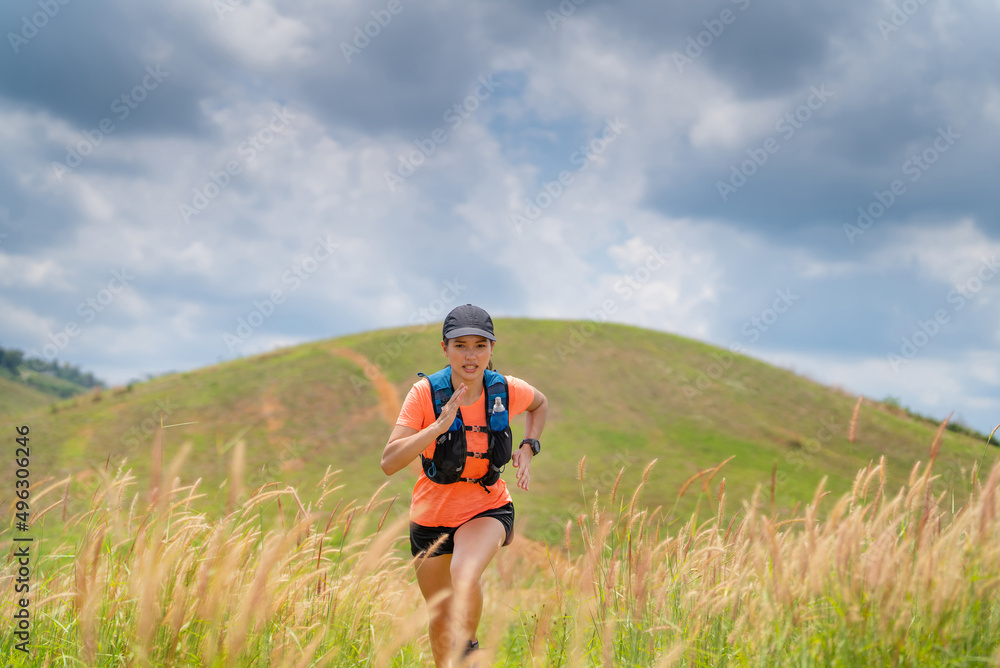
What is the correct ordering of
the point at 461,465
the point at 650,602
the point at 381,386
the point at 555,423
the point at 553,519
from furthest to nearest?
the point at 381,386, the point at 555,423, the point at 553,519, the point at 461,465, the point at 650,602

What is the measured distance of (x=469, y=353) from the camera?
173 inches

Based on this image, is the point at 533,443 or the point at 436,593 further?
the point at 533,443

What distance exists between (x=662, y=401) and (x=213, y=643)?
26.8 m

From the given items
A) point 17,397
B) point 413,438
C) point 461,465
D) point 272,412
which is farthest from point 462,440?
point 17,397

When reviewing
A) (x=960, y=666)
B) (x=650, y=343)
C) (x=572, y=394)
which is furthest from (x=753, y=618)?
(x=650, y=343)

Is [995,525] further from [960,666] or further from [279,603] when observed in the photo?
[279,603]

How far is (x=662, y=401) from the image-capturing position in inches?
1117

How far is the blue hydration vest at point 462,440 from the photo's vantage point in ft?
14.3

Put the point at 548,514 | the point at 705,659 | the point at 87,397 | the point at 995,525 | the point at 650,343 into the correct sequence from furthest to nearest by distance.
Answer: the point at 650,343
the point at 87,397
the point at 548,514
the point at 705,659
the point at 995,525

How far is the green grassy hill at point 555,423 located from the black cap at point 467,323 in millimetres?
12703

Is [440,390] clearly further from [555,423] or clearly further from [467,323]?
[555,423]

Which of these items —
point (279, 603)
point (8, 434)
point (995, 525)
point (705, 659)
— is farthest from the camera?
point (8, 434)

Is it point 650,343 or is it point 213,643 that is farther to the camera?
point 650,343

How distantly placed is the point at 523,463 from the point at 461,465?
0.44 m
